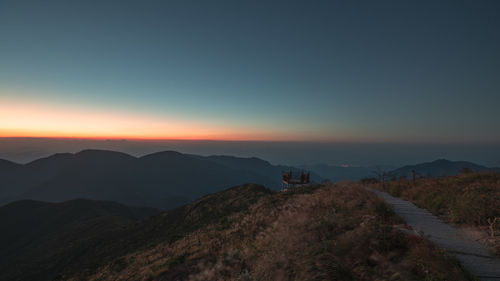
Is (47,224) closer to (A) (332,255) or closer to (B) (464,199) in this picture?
(A) (332,255)

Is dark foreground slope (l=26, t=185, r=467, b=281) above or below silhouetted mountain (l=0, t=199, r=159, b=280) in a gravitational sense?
above

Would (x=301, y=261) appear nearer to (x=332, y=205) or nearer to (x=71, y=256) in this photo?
(x=332, y=205)

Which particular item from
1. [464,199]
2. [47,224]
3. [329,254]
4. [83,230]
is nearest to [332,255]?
[329,254]

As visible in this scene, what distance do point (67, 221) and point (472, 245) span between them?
116 meters

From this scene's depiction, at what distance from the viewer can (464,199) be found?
9086mm

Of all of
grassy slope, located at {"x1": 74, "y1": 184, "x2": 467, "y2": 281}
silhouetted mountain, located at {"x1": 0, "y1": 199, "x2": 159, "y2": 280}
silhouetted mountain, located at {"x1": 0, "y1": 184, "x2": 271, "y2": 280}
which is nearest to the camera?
grassy slope, located at {"x1": 74, "y1": 184, "x2": 467, "y2": 281}

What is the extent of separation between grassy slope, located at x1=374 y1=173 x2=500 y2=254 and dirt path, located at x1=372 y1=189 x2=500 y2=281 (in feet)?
1.43

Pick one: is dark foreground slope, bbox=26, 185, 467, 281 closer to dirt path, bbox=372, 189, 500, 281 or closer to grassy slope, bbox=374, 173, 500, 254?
dirt path, bbox=372, 189, 500, 281

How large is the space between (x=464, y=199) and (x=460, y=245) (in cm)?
410

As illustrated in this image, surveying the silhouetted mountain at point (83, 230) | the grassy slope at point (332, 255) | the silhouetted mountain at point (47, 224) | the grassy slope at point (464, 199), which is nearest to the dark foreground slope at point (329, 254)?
the grassy slope at point (332, 255)

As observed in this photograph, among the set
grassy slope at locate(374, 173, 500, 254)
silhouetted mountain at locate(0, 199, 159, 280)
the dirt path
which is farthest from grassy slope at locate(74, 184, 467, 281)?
silhouetted mountain at locate(0, 199, 159, 280)

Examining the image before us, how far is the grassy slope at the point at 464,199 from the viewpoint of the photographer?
26.0 ft

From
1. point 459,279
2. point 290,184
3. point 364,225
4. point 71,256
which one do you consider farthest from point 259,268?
point 71,256

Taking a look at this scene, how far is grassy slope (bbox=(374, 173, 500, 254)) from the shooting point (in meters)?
7.91
